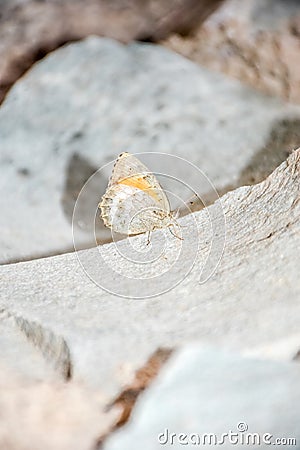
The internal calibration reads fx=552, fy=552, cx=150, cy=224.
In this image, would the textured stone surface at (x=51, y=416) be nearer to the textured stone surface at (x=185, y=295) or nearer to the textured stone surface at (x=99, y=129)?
the textured stone surface at (x=185, y=295)

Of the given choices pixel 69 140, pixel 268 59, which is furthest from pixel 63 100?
pixel 268 59

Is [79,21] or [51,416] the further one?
[79,21]

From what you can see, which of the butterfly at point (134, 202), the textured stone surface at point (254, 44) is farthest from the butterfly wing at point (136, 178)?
the textured stone surface at point (254, 44)

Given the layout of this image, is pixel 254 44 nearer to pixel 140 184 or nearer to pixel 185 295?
pixel 140 184

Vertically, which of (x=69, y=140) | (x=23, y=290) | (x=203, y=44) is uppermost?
(x=203, y=44)

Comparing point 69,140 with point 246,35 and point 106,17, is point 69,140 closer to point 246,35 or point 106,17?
point 106,17

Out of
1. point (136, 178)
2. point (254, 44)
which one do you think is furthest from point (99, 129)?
point (254, 44)
